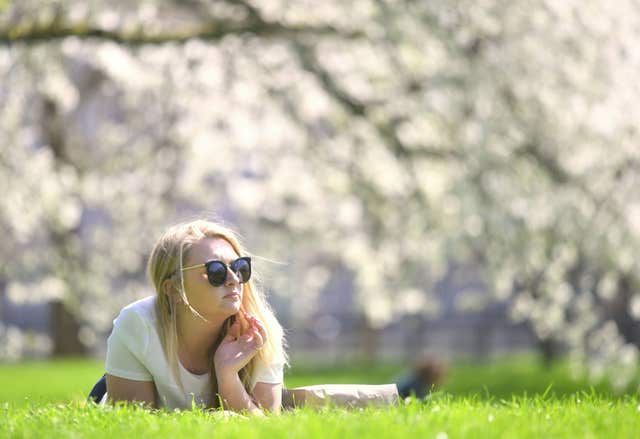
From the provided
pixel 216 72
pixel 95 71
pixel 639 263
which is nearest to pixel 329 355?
pixel 95 71

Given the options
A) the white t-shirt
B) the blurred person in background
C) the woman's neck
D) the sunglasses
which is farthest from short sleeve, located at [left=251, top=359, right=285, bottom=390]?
the blurred person in background

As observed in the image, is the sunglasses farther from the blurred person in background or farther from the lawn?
the blurred person in background

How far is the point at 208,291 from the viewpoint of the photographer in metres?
4.49

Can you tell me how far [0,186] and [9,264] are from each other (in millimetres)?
4358

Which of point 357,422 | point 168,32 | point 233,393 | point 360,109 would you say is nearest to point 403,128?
point 360,109

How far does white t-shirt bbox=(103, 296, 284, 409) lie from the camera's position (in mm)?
4449

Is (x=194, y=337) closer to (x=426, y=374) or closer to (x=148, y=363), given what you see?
(x=148, y=363)

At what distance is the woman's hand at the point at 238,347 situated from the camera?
4449 mm

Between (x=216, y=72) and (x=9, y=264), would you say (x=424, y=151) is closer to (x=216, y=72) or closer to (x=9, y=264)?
(x=216, y=72)

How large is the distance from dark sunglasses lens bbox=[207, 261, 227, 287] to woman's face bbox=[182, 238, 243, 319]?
0.06 ft

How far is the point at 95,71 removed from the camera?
17.3m

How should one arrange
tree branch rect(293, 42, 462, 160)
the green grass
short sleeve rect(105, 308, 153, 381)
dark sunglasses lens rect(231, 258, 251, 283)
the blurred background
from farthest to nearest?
1. tree branch rect(293, 42, 462, 160)
2. the blurred background
3. dark sunglasses lens rect(231, 258, 251, 283)
4. short sleeve rect(105, 308, 153, 381)
5. the green grass

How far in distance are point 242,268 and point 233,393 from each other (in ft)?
1.72

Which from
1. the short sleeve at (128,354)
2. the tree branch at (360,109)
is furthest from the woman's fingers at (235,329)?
the tree branch at (360,109)
